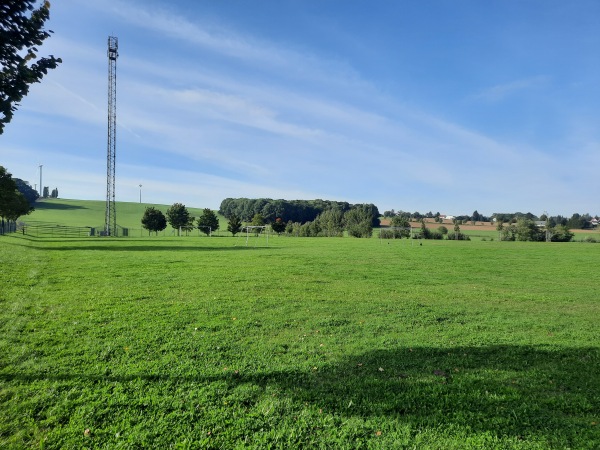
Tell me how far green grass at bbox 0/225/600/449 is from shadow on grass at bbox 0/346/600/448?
0.02 meters

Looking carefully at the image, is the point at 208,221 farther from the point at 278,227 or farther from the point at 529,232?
the point at 529,232

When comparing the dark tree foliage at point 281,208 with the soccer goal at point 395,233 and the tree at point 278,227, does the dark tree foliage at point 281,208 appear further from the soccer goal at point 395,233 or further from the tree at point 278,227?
the soccer goal at point 395,233

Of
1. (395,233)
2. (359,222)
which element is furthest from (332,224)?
(395,233)

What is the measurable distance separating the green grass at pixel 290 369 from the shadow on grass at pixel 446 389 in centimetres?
2

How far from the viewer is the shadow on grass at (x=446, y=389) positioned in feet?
13.7

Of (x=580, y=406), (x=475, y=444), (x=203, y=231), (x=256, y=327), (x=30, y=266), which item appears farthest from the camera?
(x=203, y=231)

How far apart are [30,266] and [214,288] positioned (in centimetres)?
971

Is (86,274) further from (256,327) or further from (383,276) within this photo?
(383,276)

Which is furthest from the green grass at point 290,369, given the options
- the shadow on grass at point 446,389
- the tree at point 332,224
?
the tree at point 332,224

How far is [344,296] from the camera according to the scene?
468 inches

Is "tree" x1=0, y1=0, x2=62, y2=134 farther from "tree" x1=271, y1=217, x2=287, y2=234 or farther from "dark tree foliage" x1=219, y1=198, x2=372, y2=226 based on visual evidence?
"dark tree foliage" x1=219, y1=198, x2=372, y2=226

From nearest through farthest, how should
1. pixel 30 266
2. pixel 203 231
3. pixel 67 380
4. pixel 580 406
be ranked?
1. pixel 580 406
2. pixel 67 380
3. pixel 30 266
4. pixel 203 231

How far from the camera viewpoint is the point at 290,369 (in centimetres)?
562

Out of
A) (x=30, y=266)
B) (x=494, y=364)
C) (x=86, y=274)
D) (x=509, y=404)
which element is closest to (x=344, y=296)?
(x=494, y=364)
